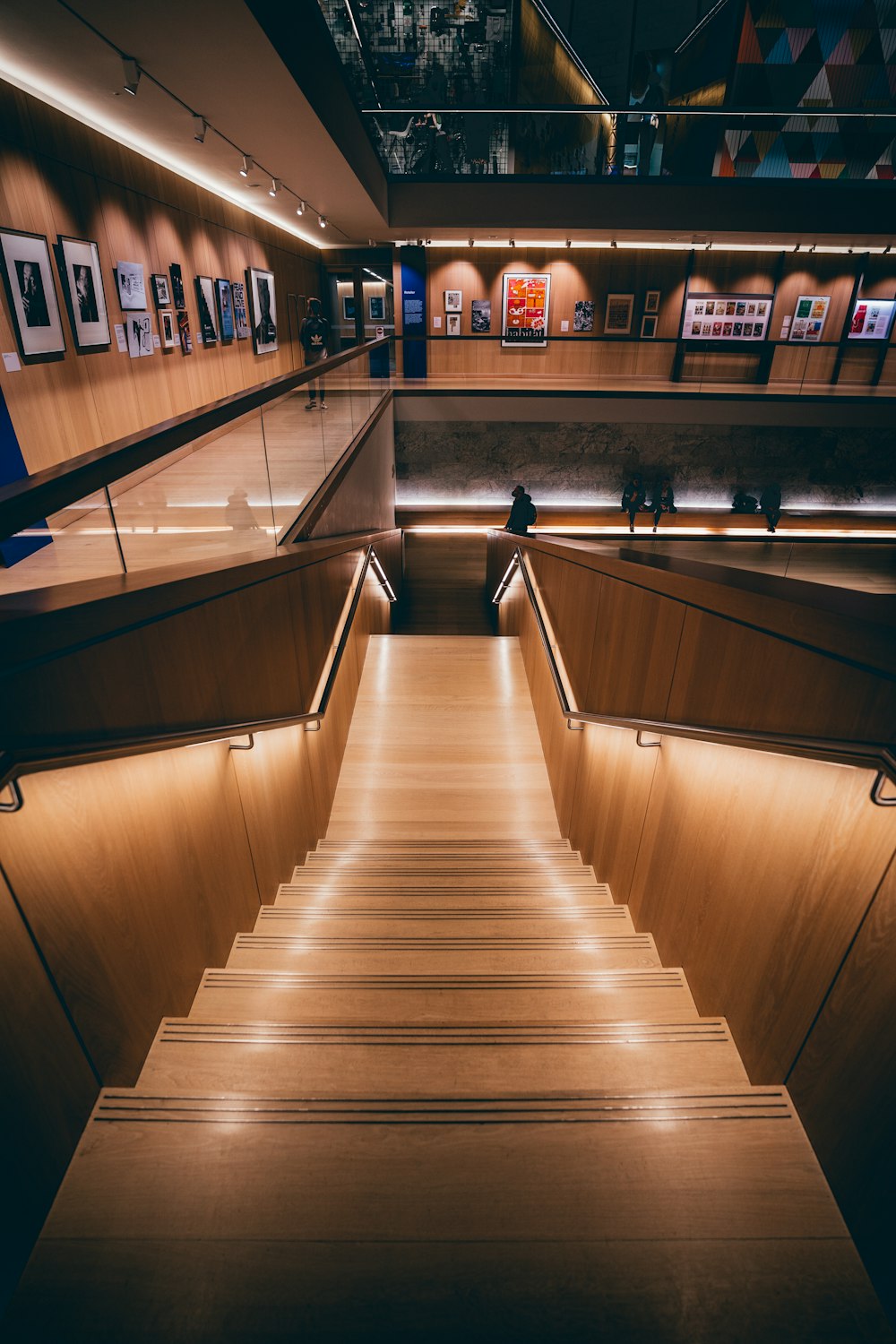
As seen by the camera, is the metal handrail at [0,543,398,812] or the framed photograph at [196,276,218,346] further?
the framed photograph at [196,276,218,346]

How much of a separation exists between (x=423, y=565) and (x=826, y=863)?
1129 centimetres

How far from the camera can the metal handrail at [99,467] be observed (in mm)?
1638

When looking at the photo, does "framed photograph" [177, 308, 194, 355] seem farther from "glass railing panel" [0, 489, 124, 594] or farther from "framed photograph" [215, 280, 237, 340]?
"glass railing panel" [0, 489, 124, 594]

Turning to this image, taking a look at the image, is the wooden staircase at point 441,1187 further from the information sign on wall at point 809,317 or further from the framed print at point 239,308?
the information sign on wall at point 809,317

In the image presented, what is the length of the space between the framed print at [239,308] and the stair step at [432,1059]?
1009cm

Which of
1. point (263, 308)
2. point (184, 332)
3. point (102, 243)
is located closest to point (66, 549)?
point (102, 243)

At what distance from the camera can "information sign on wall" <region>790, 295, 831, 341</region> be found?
13.1 metres

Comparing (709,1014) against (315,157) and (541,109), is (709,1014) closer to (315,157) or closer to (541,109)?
(315,157)

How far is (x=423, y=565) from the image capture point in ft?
A: 41.6

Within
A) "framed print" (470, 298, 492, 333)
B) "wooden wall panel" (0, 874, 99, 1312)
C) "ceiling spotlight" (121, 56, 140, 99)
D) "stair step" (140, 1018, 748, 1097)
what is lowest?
"stair step" (140, 1018, 748, 1097)

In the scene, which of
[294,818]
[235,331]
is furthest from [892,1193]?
[235,331]

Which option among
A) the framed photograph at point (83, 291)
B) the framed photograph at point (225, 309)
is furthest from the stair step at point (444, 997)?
the framed photograph at point (225, 309)

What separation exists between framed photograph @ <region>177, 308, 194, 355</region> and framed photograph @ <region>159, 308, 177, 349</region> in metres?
0.18

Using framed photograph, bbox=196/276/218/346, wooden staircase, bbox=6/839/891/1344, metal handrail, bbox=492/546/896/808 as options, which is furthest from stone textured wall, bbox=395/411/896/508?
wooden staircase, bbox=6/839/891/1344
